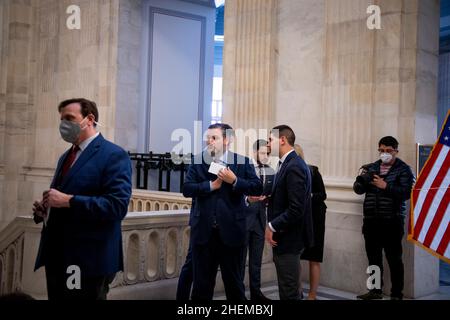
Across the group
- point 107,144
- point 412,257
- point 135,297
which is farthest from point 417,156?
point 107,144

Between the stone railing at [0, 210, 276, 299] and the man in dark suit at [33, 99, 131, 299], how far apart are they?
1.61 metres

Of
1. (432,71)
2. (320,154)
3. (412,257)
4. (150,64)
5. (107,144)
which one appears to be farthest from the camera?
(150,64)

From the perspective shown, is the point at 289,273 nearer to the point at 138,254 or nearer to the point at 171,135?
the point at 138,254

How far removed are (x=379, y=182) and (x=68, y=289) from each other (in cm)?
360

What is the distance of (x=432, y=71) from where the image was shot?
6457mm

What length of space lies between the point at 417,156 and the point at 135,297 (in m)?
3.53

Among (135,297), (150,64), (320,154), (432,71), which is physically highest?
(150,64)

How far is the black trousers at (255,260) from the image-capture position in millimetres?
5395

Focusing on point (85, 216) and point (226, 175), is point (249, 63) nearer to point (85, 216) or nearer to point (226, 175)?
point (226, 175)

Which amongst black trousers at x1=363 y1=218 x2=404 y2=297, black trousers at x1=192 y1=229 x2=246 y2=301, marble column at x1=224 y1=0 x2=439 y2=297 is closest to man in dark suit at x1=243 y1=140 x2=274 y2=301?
black trousers at x1=363 y1=218 x2=404 y2=297

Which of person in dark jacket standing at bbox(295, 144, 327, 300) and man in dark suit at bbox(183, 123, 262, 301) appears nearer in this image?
man in dark suit at bbox(183, 123, 262, 301)

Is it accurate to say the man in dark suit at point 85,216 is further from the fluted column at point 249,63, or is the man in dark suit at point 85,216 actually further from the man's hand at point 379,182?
the fluted column at point 249,63

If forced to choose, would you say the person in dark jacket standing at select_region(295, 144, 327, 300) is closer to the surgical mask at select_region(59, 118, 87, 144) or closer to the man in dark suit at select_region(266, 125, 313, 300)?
the man in dark suit at select_region(266, 125, 313, 300)

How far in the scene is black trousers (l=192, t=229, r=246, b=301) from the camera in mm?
4004
